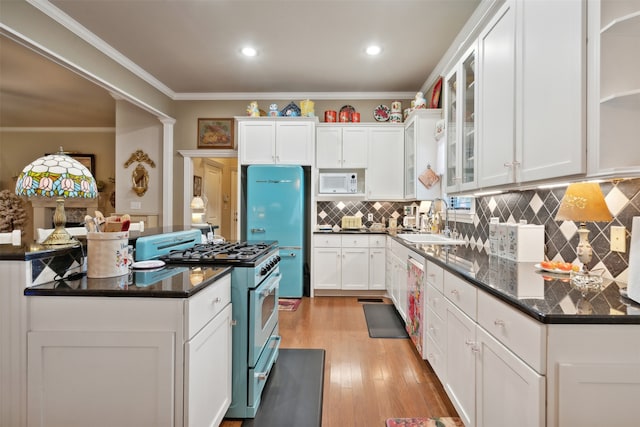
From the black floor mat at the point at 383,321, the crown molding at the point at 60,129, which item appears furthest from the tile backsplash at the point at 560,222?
the crown molding at the point at 60,129

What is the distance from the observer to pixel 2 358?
121 centimetres

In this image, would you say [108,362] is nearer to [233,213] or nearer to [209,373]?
[209,373]

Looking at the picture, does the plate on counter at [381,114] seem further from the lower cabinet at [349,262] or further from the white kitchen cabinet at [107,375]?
the white kitchen cabinet at [107,375]

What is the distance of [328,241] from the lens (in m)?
4.27

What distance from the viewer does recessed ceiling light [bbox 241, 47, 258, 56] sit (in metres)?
3.42

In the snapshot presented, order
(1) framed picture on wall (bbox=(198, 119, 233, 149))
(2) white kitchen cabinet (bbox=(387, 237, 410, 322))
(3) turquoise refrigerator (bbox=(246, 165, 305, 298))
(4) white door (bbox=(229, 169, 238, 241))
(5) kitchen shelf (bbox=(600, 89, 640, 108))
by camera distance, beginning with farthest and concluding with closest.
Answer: (4) white door (bbox=(229, 169, 238, 241)), (1) framed picture on wall (bbox=(198, 119, 233, 149)), (3) turquoise refrigerator (bbox=(246, 165, 305, 298)), (2) white kitchen cabinet (bbox=(387, 237, 410, 322)), (5) kitchen shelf (bbox=(600, 89, 640, 108))

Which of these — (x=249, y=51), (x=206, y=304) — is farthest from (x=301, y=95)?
(x=206, y=304)

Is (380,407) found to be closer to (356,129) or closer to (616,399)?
(616,399)

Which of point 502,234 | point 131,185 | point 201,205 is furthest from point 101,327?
point 131,185

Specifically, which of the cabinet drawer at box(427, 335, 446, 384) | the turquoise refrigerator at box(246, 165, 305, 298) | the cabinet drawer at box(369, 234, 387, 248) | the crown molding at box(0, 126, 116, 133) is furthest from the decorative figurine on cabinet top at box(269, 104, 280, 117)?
the crown molding at box(0, 126, 116, 133)

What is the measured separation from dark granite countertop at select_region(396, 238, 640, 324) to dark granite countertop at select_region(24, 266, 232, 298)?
1178mm

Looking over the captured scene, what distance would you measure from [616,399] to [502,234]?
45.8 inches

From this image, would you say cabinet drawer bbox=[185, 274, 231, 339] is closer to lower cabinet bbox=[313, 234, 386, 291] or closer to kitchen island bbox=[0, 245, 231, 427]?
kitchen island bbox=[0, 245, 231, 427]

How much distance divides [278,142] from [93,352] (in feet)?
11.3
